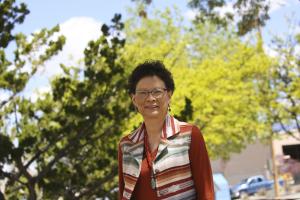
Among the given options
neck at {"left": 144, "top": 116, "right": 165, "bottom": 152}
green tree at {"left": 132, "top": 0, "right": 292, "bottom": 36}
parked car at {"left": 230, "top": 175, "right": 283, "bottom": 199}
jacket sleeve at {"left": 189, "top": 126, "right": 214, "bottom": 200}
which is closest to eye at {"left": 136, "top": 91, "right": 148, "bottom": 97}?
neck at {"left": 144, "top": 116, "right": 165, "bottom": 152}

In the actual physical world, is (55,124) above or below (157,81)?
above

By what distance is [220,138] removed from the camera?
22.9m

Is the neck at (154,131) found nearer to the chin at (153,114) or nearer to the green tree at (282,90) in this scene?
the chin at (153,114)

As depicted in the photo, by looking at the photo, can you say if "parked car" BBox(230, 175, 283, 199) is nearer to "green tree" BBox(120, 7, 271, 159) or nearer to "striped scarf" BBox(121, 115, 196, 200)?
"green tree" BBox(120, 7, 271, 159)

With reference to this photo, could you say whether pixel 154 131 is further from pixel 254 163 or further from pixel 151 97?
pixel 254 163

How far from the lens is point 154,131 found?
8.70 feet

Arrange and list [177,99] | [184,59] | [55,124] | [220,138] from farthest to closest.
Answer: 1. [184,59]
2. [220,138]
3. [177,99]
4. [55,124]

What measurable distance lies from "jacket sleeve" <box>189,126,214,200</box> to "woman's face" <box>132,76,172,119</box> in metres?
0.22

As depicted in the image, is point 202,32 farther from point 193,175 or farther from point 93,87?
point 193,175

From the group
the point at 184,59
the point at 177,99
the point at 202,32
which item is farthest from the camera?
the point at 202,32

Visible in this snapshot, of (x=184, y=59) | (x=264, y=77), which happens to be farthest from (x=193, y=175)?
(x=184, y=59)

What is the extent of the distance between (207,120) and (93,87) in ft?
34.9

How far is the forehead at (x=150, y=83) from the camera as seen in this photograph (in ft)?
8.81

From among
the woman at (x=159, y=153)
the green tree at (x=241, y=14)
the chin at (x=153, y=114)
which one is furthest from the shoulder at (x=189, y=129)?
the green tree at (x=241, y=14)
